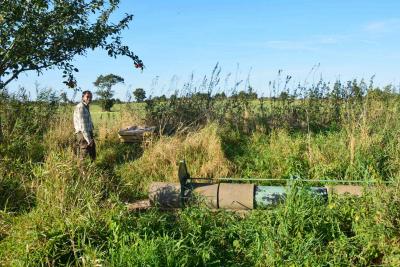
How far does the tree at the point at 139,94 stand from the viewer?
13.1 m

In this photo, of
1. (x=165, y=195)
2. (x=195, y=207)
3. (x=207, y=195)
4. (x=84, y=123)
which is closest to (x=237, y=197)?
(x=207, y=195)

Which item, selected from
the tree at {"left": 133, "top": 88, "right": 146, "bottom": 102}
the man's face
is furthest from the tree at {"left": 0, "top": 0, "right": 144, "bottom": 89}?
the tree at {"left": 133, "top": 88, "right": 146, "bottom": 102}

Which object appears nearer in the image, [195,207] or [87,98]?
[195,207]

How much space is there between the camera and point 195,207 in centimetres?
593

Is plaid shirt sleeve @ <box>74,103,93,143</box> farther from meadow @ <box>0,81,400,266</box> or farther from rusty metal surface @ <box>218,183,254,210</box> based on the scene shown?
rusty metal surface @ <box>218,183,254,210</box>

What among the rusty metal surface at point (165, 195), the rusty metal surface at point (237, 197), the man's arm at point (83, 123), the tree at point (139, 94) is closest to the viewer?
the rusty metal surface at point (237, 197)

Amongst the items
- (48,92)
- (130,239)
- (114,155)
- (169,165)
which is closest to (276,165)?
(169,165)

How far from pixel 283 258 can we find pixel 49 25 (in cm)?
468

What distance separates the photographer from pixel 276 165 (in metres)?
8.51

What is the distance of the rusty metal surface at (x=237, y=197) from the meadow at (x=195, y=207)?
343mm

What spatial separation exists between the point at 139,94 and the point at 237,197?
7.66m

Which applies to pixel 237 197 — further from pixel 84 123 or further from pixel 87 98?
pixel 87 98

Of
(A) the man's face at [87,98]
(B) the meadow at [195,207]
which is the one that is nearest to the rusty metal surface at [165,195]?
(B) the meadow at [195,207]

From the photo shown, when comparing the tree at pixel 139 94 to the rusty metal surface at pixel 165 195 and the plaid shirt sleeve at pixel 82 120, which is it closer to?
the plaid shirt sleeve at pixel 82 120
